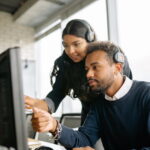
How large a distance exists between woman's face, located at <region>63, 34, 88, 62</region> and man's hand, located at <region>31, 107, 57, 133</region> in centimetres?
49

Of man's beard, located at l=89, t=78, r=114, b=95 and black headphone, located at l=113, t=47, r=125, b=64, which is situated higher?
black headphone, located at l=113, t=47, r=125, b=64

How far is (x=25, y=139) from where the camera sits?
1.81 ft

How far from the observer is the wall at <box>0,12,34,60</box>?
15.7 feet

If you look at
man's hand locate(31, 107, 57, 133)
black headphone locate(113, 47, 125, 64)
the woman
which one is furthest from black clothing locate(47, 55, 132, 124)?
man's hand locate(31, 107, 57, 133)

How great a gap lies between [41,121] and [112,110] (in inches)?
15.3

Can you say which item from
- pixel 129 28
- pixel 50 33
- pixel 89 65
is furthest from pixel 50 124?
pixel 50 33

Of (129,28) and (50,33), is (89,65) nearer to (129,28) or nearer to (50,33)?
(129,28)

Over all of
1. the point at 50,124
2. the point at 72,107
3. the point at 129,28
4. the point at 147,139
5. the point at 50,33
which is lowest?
the point at 72,107

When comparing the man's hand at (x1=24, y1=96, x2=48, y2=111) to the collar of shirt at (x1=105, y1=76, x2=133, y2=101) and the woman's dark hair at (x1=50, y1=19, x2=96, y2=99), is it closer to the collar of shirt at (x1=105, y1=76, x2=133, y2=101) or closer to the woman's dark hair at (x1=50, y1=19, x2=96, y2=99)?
the woman's dark hair at (x1=50, y1=19, x2=96, y2=99)

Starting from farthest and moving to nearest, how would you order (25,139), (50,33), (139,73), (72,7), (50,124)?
(50,33) → (72,7) → (139,73) → (50,124) → (25,139)

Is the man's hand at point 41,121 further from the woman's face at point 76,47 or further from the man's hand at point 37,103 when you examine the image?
the woman's face at point 76,47

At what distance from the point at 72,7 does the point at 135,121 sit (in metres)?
3.13

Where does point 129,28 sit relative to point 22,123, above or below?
above

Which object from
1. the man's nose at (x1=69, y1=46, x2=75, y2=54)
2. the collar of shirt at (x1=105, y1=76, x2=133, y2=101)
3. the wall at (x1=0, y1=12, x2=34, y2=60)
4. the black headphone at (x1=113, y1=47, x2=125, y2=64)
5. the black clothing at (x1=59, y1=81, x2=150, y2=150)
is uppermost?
the wall at (x1=0, y1=12, x2=34, y2=60)
